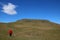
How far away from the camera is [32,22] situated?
72312 mm

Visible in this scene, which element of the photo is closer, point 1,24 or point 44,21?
point 1,24

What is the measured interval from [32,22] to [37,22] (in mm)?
2851

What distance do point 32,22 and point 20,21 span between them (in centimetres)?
579

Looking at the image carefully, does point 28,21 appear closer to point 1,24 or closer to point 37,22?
point 37,22

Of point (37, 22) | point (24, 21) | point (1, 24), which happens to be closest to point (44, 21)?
point (37, 22)

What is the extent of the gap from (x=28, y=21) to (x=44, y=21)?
821 centimetres

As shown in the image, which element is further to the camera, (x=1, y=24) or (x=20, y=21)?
(x=20, y=21)

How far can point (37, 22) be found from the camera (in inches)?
2908

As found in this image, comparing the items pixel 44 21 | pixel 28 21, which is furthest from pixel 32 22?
pixel 44 21

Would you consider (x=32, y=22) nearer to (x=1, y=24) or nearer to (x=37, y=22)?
(x=37, y=22)

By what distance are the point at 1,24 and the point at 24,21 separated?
783 inches

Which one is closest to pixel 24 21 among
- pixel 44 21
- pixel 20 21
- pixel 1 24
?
pixel 20 21

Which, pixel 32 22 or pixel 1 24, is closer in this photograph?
pixel 1 24

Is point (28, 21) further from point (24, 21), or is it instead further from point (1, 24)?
point (1, 24)
